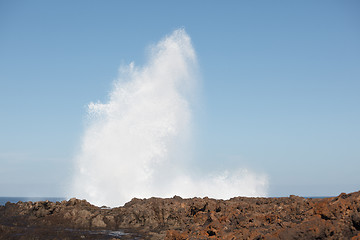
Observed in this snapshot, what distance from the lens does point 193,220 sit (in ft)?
79.4

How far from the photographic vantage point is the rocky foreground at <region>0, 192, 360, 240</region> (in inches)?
568

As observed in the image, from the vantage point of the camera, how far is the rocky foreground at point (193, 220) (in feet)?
47.4

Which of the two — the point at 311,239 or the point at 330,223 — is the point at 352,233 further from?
the point at 311,239

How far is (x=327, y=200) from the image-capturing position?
56.9 ft

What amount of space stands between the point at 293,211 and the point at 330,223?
4557 mm

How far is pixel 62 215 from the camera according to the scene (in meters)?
27.5

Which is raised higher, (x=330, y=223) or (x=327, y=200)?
(x=327, y=200)

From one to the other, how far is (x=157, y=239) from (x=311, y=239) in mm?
11254

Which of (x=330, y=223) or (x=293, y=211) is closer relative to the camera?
(x=330, y=223)

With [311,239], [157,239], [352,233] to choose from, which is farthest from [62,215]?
[352,233]

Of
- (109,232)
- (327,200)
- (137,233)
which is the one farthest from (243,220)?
(109,232)

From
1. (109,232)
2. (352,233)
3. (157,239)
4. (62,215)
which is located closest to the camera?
(352,233)

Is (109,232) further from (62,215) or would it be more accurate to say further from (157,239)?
(62,215)

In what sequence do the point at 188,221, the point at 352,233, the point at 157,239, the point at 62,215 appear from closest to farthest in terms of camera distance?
the point at 352,233, the point at 157,239, the point at 188,221, the point at 62,215
